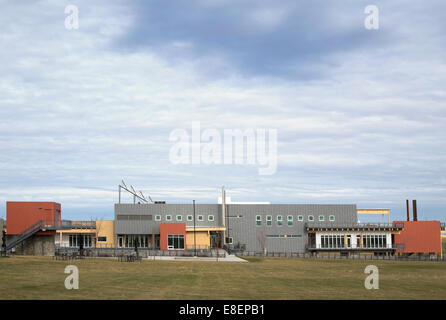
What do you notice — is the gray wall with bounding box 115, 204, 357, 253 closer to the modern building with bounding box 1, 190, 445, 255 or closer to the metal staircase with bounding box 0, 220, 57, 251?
the modern building with bounding box 1, 190, 445, 255

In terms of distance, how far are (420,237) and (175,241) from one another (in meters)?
43.6

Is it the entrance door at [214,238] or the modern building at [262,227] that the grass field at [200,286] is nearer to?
the modern building at [262,227]

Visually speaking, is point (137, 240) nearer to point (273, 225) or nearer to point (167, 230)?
point (167, 230)

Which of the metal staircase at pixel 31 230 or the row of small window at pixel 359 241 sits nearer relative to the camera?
the metal staircase at pixel 31 230

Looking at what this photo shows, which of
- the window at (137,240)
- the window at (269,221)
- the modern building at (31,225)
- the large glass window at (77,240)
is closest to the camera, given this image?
the modern building at (31,225)

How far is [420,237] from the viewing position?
302 feet

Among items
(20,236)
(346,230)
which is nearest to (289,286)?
(20,236)

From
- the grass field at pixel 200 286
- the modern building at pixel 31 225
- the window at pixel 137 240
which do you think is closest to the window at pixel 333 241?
the window at pixel 137 240

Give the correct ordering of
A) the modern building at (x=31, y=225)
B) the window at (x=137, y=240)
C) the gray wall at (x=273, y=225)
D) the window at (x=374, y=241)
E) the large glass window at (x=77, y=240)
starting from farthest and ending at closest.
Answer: the gray wall at (x=273, y=225) < the large glass window at (x=77, y=240) < the window at (x=137, y=240) < the window at (x=374, y=241) < the modern building at (x=31, y=225)

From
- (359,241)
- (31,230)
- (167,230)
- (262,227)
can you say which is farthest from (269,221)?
(31,230)

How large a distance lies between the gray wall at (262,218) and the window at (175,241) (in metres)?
9.91

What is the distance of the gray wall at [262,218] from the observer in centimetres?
9538
